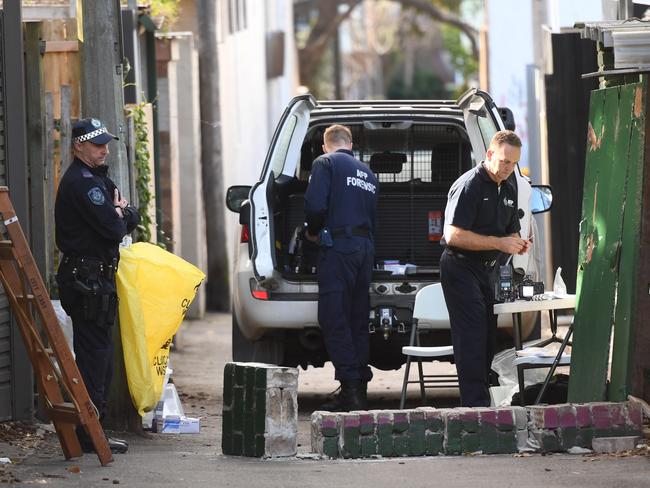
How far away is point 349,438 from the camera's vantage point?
7.70 metres

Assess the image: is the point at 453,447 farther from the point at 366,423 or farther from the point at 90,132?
the point at 90,132

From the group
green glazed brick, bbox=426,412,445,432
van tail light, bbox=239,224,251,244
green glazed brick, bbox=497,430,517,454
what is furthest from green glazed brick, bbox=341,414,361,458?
van tail light, bbox=239,224,251,244

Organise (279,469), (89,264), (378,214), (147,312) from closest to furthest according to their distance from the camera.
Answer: (279,469) < (89,264) < (147,312) < (378,214)

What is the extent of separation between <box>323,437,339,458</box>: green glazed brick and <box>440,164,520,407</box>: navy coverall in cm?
116

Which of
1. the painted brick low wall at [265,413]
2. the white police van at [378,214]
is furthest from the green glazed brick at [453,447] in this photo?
the white police van at [378,214]

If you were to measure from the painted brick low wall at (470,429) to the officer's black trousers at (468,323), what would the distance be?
851 millimetres

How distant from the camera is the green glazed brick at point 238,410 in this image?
7820 millimetres

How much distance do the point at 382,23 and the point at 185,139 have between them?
208 feet

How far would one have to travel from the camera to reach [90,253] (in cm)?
793

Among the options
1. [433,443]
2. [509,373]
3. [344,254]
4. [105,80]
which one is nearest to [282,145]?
[344,254]

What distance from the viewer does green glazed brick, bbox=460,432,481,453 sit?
25.2 feet

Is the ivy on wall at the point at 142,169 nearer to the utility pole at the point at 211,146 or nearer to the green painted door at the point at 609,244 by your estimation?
the green painted door at the point at 609,244

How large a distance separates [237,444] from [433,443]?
1020 millimetres

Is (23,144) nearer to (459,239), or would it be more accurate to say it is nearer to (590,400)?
(459,239)
